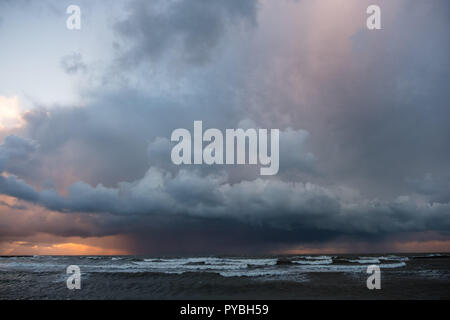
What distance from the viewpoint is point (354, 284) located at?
2116 cm
